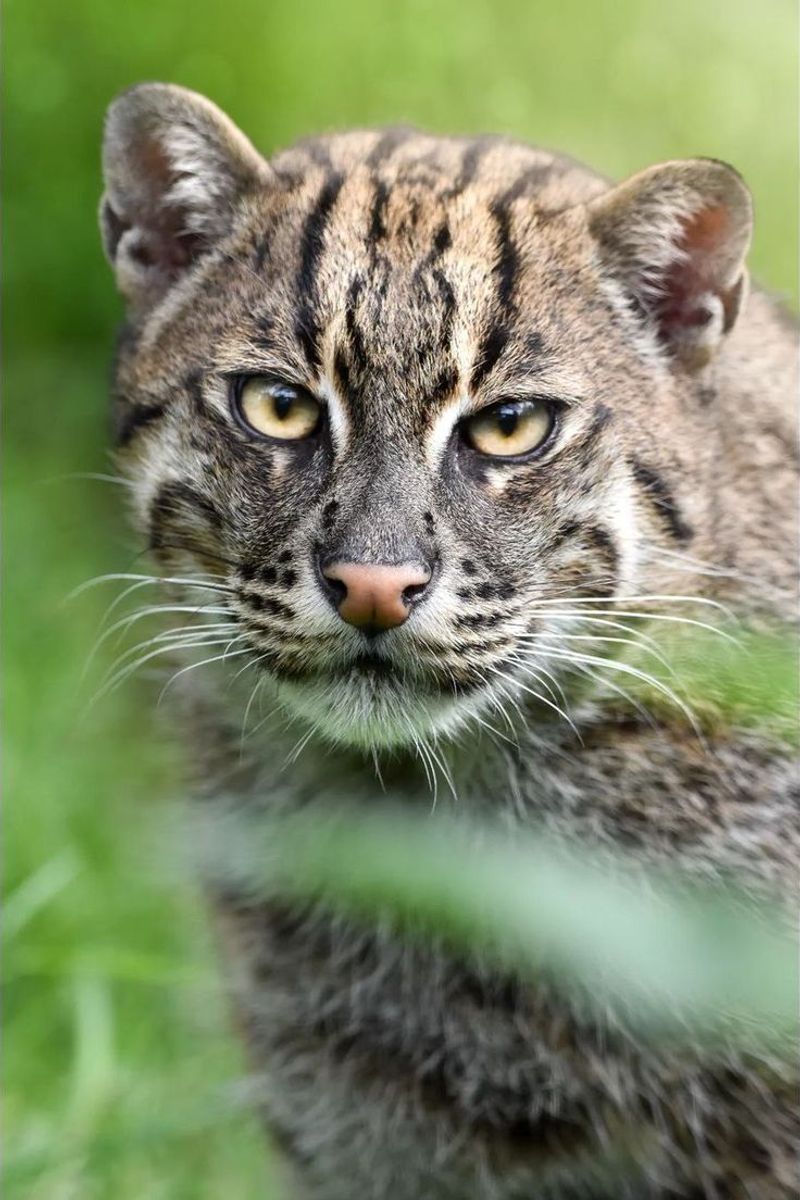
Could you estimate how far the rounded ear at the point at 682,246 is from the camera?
4.77 m

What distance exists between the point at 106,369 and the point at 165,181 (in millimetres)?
1619

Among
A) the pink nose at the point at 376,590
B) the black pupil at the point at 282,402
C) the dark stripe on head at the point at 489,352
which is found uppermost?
the dark stripe on head at the point at 489,352

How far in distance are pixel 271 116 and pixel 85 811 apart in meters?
3.88

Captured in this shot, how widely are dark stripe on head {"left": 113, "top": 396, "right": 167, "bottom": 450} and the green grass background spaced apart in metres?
0.45

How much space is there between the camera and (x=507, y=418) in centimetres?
454

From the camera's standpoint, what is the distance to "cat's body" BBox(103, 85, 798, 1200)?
4430mm

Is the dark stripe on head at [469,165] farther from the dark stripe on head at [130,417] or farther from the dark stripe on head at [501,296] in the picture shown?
the dark stripe on head at [130,417]

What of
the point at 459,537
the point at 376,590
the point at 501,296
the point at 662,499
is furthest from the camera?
the point at 662,499

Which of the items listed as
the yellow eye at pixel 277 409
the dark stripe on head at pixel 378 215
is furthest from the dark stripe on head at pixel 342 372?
the dark stripe on head at pixel 378 215

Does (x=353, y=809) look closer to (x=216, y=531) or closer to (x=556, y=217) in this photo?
(x=216, y=531)

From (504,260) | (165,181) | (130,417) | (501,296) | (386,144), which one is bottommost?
(130,417)

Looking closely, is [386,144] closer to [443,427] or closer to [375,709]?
[443,427]

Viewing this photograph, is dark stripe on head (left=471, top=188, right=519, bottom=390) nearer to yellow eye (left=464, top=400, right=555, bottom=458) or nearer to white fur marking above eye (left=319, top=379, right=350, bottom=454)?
yellow eye (left=464, top=400, right=555, bottom=458)

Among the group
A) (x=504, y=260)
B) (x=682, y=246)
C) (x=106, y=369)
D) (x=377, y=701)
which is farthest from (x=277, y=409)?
(x=106, y=369)
